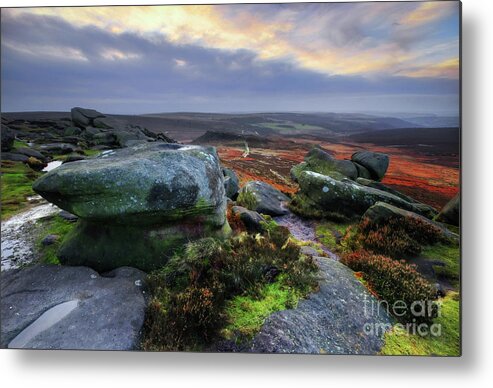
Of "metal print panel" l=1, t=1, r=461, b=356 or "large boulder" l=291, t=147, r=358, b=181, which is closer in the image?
"metal print panel" l=1, t=1, r=461, b=356

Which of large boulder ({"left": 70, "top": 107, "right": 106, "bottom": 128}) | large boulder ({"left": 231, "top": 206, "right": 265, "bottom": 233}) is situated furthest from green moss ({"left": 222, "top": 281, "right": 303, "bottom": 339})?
large boulder ({"left": 70, "top": 107, "right": 106, "bottom": 128})

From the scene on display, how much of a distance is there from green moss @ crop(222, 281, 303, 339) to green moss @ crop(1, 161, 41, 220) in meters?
4.67

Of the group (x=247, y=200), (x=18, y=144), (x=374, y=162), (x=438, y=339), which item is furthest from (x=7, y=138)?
(x=438, y=339)

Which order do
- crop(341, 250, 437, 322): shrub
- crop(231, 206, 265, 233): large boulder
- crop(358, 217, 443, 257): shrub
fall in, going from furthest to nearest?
crop(231, 206, 265, 233): large boulder
crop(358, 217, 443, 257): shrub
crop(341, 250, 437, 322): shrub

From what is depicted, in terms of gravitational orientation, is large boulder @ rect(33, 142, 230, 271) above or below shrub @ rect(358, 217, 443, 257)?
above

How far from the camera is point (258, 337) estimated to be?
442 centimetres

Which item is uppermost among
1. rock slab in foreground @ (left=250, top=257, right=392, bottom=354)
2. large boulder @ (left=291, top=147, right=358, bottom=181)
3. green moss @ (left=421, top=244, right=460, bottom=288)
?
large boulder @ (left=291, top=147, right=358, bottom=181)

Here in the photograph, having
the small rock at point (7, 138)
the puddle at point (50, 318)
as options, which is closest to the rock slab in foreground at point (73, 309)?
the puddle at point (50, 318)

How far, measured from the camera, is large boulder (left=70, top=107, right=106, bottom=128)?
631 cm

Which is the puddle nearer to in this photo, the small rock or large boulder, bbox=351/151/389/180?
the small rock

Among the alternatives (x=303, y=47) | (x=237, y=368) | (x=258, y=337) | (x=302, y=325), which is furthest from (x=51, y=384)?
(x=303, y=47)

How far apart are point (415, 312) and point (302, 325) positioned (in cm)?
210

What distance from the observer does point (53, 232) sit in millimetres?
6113

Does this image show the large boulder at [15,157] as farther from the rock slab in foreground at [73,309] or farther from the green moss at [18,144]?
the rock slab in foreground at [73,309]
